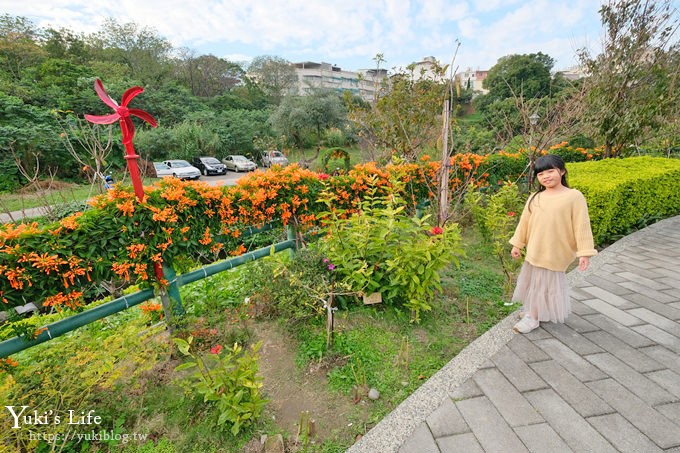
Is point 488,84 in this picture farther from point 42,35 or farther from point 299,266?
point 42,35

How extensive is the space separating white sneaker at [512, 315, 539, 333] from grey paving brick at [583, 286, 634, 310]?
3.58ft

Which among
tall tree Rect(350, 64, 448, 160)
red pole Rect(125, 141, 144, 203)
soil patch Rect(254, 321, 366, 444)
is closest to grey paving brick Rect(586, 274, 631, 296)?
soil patch Rect(254, 321, 366, 444)

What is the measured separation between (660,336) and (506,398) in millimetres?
1727

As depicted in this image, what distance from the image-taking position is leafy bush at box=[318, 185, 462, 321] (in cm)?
274

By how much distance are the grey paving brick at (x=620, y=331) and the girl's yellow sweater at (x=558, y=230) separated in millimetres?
815

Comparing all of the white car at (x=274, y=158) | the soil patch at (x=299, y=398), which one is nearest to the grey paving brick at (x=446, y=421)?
the soil patch at (x=299, y=398)

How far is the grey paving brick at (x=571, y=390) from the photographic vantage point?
1941 millimetres

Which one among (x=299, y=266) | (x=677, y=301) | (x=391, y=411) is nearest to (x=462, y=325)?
(x=391, y=411)

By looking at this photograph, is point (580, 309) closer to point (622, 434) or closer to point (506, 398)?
point (622, 434)

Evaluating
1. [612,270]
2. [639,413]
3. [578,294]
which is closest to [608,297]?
[578,294]

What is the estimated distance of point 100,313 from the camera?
2449 millimetres

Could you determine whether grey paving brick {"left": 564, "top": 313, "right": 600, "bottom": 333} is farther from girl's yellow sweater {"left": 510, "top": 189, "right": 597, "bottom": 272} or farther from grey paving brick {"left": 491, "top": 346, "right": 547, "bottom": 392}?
grey paving brick {"left": 491, "top": 346, "right": 547, "bottom": 392}

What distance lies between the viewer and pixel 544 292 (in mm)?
2672

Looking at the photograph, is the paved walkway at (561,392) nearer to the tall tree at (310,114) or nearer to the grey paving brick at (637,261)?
the grey paving brick at (637,261)
